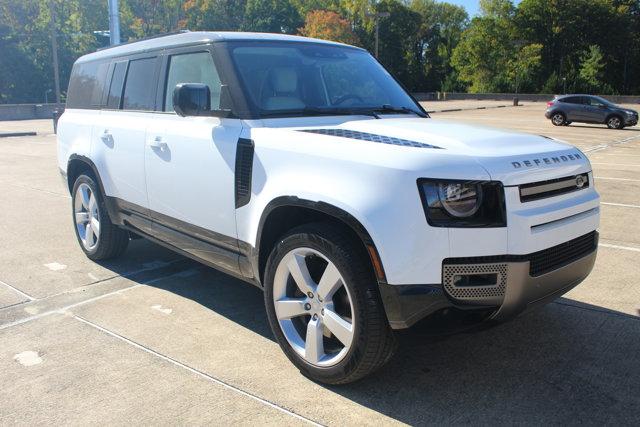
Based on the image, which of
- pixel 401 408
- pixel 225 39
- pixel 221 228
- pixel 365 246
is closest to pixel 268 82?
pixel 225 39

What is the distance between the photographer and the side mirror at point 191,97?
143 inches

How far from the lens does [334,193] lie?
2988mm

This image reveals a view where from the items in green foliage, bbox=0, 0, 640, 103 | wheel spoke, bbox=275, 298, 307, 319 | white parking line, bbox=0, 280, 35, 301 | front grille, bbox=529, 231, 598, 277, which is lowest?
white parking line, bbox=0, 280, 35, 301

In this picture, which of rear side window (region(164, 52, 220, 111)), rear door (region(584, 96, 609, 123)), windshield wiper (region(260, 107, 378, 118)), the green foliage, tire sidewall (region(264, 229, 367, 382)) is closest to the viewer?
tire sidewall (region(264, 229, 367, 382))

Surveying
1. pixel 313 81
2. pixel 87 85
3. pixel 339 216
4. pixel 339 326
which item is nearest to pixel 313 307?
pixel 339 326

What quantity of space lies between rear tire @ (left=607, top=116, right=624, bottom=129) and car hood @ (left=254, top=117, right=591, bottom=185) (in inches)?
961

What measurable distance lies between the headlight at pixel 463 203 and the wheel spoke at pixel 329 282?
612mm

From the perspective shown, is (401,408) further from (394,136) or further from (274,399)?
(394,136)

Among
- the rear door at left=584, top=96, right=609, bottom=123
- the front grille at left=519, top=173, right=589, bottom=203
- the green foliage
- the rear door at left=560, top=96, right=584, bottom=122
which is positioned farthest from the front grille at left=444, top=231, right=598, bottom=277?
the green foliage

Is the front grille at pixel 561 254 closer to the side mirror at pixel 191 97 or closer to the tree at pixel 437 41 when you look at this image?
the side mirror at pixel 191 97

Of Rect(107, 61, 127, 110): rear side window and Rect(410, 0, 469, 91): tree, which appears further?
Rect(410, 0, 469, 91): tree

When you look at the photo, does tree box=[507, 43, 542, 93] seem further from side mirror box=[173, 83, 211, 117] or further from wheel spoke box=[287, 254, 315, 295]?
wheel spoke box=[287, 254, 315, 295]

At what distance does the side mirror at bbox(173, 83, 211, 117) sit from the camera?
3627mm

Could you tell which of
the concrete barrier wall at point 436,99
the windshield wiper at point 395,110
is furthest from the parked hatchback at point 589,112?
the concrete barrier wall at point 436,99
